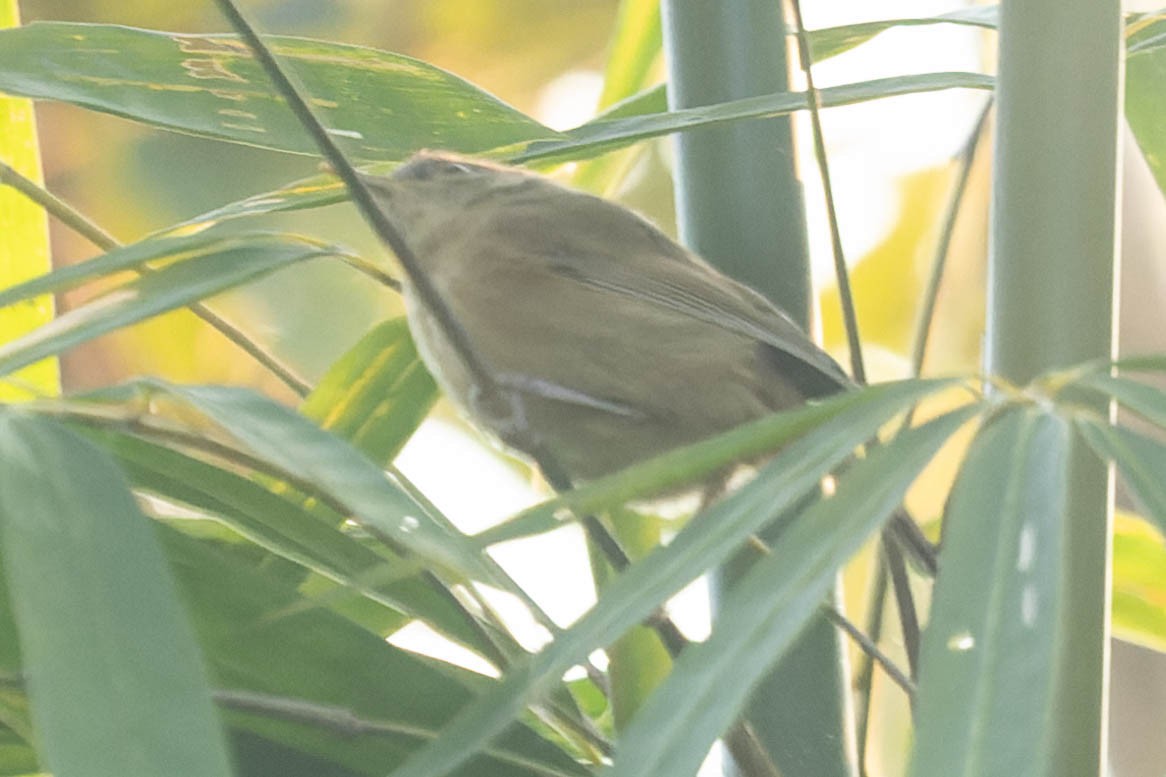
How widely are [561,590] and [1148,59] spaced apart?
128 centimetres

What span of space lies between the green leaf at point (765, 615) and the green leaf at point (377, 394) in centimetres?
67

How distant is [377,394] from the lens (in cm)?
142

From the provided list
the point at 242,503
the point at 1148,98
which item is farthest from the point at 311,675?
the point at 1148,98

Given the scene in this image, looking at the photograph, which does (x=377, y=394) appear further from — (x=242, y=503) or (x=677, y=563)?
(x=677, y=563)

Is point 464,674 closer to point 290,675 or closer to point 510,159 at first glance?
point 290,675

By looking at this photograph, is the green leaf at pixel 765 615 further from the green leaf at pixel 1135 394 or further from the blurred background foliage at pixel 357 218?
the blurred background foliage at pixel 357 218

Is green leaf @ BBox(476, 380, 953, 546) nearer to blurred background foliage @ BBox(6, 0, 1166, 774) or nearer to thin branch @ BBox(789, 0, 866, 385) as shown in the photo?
thin branch @ BBox(789, 0, 866, 385)

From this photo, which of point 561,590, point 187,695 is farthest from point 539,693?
point 561,590

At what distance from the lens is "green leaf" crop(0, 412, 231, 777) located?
0.63 metres

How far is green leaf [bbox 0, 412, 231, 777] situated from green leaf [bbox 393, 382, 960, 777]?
120 millimetres

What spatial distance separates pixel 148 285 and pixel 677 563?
0.46 meters

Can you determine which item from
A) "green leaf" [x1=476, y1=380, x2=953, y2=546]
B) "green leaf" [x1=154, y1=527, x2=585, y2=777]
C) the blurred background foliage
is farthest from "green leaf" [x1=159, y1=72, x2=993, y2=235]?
the blurred background foliage

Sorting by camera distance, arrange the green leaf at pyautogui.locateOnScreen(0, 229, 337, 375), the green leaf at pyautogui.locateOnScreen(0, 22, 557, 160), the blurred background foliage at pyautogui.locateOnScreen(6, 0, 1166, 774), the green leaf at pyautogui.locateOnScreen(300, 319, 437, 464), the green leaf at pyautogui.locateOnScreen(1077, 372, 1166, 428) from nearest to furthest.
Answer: the green leaf at pyautogui.locateOnScreen(1077, 372, 1166, 428)
the green leaf at pyautogui.locateOnScreen(0, 229, 337, 375)
the green leaf at pyautogui.locateOnScreen(0, 22, 557, 160)
the green leaf at pyautogui.locateOnScreen(300, 319, 437, 464)
the blurred background foliage at pyautogui.locateOnScreen(6, 0, 1166, 774)

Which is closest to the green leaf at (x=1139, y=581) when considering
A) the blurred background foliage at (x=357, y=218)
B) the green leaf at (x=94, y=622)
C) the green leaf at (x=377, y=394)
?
the green leaf at (x=377, y=394)
